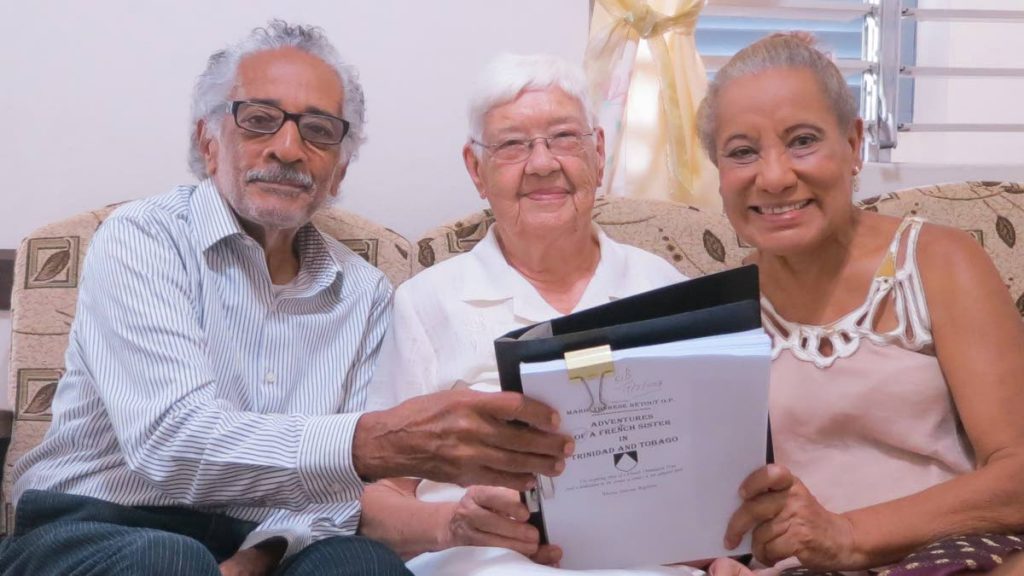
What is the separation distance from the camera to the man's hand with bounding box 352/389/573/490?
3.80 feet

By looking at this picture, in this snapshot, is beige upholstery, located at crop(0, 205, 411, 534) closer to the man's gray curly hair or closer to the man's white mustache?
the man's gray curly hair

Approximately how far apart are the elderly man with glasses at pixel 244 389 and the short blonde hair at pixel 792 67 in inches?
24.8

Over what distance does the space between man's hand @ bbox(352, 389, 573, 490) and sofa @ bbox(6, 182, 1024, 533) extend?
2.45ft

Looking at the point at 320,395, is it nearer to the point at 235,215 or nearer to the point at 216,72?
the point at 235,215

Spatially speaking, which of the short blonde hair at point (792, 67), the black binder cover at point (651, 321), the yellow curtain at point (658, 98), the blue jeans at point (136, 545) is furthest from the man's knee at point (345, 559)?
the yellow curtain at point (658, 98)

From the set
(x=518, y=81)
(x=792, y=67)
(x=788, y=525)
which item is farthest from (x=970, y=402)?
(x=518, y=81)

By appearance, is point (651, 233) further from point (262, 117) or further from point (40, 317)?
point (40, 317)

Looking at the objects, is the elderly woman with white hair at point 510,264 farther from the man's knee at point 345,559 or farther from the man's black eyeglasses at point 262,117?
the man's black eyeglasses at point 262,117

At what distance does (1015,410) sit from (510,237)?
84 centimetres

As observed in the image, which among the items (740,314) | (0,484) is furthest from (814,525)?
(0,484)

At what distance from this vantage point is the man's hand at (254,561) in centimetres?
148

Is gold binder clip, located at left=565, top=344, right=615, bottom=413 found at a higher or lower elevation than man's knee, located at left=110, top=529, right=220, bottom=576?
higher

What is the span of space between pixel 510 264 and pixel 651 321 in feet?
2.30

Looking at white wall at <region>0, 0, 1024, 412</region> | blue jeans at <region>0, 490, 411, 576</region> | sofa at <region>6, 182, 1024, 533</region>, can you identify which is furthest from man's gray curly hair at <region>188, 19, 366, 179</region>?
blue jeans at <region>0, 490, 411, 576</region>
